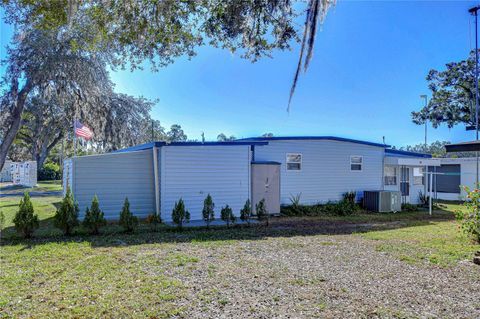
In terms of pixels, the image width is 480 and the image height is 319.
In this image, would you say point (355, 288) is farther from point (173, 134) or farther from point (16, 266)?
point (173, 134)

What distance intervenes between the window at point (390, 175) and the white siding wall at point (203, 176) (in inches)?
314

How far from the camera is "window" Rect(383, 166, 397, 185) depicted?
1612cm

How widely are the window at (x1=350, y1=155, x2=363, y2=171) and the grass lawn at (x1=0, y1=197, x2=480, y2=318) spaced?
6672 millimetres

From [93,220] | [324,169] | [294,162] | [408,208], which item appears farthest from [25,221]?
[408,208]

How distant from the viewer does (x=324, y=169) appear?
559 inches

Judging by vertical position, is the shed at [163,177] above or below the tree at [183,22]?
below

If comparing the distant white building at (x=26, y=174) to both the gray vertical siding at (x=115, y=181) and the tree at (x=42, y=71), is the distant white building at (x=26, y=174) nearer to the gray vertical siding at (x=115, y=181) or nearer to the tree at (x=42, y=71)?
the tree at (x=42, y=71)

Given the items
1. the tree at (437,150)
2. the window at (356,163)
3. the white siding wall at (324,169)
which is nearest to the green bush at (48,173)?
the white siding wall at (324,169)

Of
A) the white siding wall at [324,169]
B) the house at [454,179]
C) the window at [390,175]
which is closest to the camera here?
the white siding wall at [324,169]

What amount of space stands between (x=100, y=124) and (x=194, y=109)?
10733mm

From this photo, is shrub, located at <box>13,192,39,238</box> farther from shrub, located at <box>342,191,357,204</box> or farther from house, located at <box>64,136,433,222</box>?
shrub, located at <box>342,191,357,204</box>

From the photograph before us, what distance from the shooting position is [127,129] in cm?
1722

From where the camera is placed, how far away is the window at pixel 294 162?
1354 centimetres

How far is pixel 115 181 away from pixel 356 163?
10.0 meters
